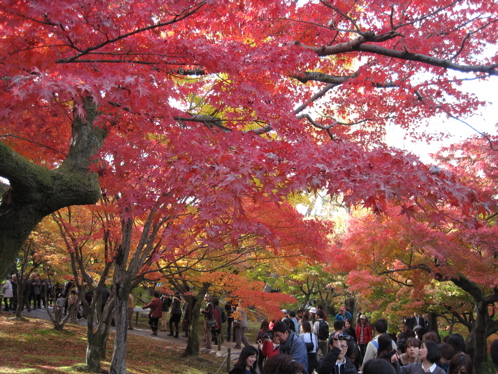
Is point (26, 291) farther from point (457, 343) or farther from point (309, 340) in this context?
point (457, 343)

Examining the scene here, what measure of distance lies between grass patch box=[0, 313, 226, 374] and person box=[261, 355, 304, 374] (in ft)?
21.1

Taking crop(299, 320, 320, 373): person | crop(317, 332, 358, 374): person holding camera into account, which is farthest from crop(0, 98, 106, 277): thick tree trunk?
crop(299, 320, 320, 373): person

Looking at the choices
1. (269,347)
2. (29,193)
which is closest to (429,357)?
(269,347)

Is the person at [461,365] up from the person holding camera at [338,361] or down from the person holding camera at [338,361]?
up

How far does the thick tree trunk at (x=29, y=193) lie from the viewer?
441cm

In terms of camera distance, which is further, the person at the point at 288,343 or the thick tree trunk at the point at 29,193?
the person at the point at 288,343

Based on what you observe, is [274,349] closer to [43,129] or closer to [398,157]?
[398,157]

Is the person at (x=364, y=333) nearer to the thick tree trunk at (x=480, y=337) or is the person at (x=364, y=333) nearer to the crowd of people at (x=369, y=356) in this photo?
the thick tree trunk at (x=480, y=337)

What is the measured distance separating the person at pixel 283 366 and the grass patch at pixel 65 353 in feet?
21.1

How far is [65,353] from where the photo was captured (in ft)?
37.4

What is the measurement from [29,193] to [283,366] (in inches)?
126

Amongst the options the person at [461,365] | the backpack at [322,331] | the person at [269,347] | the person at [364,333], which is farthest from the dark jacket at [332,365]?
the person at [364,333]

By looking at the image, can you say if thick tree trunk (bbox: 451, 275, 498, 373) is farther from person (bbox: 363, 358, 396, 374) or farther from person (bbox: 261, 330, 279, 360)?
person (bbox: 363, 358, 396, 374)

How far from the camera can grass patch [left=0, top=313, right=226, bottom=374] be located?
8.92m
